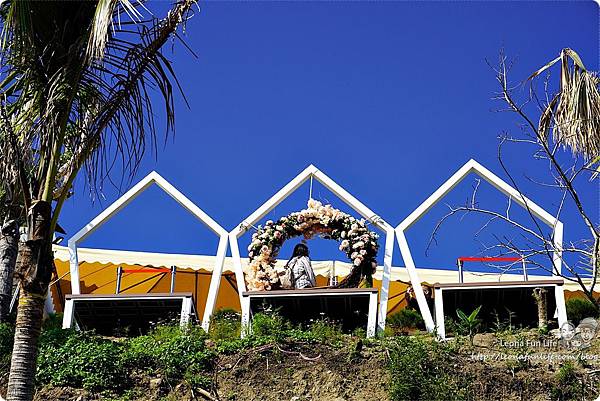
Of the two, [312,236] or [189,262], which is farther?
[189,262]

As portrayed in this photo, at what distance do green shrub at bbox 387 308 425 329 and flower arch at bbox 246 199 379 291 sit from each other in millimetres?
891

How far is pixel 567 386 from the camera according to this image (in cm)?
988

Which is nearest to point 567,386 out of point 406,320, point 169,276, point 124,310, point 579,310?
point 406,320

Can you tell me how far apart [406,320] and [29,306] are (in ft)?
26.5

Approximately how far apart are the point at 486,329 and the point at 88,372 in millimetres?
6031

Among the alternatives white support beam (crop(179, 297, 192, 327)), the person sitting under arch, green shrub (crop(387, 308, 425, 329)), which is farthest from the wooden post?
white support beam (crop(179, 297, 192, 327))

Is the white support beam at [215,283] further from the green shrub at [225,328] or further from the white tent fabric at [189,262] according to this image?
the white tent fabric at [189,262]

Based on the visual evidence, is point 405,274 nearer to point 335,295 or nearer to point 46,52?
point 335,295

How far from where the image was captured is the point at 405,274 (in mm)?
17719

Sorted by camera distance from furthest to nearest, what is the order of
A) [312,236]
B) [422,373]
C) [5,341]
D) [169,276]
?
[169,276] → [312,236] → [5,341] → [422,373]

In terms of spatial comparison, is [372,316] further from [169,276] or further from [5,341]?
[169,276]

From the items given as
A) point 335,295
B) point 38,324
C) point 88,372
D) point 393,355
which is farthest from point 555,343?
point 38,324

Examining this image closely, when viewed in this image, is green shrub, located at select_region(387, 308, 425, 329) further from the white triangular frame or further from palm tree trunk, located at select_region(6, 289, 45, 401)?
palm tree trunk, located at select_region(6, 289, 45, 401)

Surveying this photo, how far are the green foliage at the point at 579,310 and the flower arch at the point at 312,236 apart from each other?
11.5 feet
